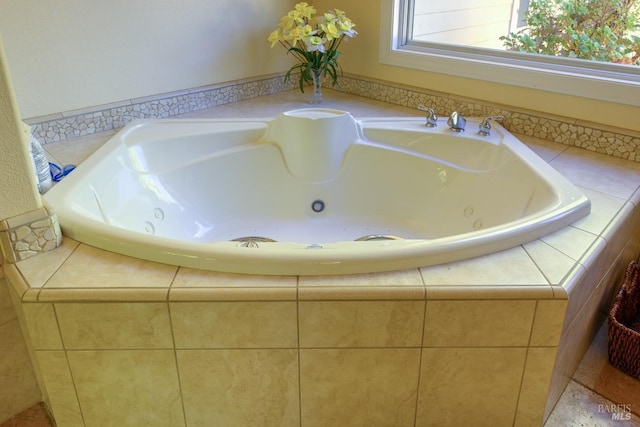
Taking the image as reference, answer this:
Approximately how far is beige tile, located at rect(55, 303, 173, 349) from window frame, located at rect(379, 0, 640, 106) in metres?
1.64

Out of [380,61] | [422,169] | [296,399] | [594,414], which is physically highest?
[380,61]

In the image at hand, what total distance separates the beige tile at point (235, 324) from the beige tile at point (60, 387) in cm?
30

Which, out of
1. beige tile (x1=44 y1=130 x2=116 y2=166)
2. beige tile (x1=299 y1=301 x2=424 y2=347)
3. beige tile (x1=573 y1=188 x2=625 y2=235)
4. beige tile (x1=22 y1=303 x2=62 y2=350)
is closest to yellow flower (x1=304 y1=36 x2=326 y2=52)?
beige tile (x1=44 y1=130 x2=116 y2=166)

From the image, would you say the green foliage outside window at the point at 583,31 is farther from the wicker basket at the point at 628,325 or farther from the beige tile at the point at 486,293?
the beige tile at the point at 486,293

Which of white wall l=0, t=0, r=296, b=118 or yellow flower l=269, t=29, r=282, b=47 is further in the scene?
yellow flower l=269, t=29, r=282, b=47

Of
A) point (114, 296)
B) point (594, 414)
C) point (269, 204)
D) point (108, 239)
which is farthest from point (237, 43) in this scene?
point (594, 414)

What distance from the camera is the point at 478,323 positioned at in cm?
116

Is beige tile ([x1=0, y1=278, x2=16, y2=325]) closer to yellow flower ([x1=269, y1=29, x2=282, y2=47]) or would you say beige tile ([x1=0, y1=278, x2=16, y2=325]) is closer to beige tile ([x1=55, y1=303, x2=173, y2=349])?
beige tile ([x1=55, y1=303, x2=173, y2=349])

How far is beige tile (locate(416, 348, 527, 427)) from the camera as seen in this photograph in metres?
1.21

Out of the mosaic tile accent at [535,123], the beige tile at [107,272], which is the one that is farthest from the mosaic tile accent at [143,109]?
the beige tile at [107,272]

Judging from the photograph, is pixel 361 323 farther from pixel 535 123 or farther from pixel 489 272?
pixel 535 123

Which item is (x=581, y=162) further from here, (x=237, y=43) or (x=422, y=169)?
(x=237, y=43)

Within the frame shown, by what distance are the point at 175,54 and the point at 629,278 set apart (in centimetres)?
200

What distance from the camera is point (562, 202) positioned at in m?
1.44
